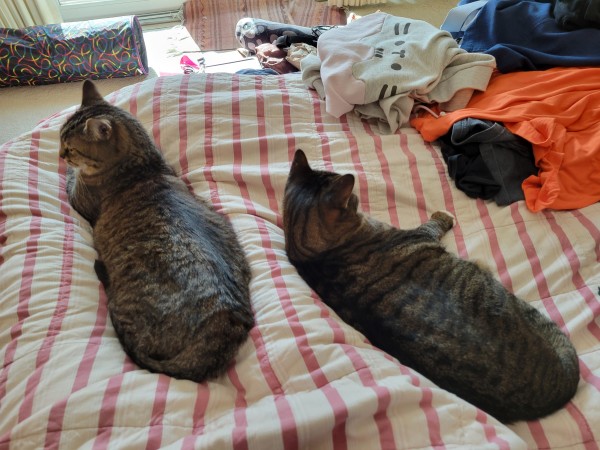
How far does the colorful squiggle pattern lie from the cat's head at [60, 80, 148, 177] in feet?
3.85

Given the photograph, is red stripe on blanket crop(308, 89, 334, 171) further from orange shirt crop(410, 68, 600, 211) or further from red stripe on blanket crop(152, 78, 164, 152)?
red stripe on blanket crop(152, 78, 164, 152)

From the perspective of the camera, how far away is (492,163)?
4.12 ft

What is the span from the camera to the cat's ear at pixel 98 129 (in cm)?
118

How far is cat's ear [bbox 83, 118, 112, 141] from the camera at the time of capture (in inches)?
46.3

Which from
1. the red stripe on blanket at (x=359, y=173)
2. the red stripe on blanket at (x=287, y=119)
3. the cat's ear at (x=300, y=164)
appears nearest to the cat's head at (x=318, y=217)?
the cat's ear at (x=300, y=164)

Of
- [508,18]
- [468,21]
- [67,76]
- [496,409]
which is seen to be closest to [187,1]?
[67,76]

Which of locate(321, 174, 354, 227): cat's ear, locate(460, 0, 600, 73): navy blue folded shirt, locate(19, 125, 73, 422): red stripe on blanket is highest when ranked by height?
locate(460, 0, 600, 73): navy blue folded shirt

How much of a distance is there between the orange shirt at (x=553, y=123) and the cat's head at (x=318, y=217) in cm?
46

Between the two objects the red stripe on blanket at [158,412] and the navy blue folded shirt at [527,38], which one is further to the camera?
the navy blue folded shirt at [527,38]

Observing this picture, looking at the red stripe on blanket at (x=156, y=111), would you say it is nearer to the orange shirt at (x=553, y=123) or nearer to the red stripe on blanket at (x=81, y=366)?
the red stripe on blanket at (x=81, y=366)

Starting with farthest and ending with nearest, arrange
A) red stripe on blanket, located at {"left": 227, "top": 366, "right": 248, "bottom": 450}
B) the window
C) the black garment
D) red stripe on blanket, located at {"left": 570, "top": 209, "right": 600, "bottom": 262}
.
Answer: the window → the black garment → red stripe on blanket, located at {"left": 570, "top": 209, "right": 600, "bottom": 262} → red stripe on blanket, located at {"left": 227, "top": 366, "right": 248, "bottom": 450}

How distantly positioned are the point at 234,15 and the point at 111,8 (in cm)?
82

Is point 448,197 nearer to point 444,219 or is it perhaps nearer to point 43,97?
point 444,219

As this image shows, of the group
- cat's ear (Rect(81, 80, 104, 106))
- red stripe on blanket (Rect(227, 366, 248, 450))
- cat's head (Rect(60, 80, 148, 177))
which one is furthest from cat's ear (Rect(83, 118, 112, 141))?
red stripe on blanket (Rect(227, 366, 248, 450))
